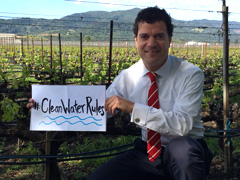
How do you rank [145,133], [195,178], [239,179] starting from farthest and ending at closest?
1. [239,179]
2. [145,133]
3. [195,178]

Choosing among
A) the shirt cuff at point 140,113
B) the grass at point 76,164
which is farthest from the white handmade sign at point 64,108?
the grass at point 76,164

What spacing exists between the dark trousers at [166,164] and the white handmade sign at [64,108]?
1.03 ft

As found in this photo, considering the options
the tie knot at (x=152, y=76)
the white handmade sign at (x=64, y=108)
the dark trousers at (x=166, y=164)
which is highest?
the tie knot at (x=152, y=76)

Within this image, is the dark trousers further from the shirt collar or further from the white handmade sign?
the shirt collar

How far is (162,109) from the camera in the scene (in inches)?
77.7

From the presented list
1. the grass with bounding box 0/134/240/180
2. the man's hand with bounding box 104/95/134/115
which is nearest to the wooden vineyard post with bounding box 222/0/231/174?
the grass with bounding box 0/134/240/180

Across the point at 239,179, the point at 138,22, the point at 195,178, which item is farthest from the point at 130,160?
the point at 239,179

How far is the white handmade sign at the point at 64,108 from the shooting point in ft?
6.63

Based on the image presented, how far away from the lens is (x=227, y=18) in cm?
305

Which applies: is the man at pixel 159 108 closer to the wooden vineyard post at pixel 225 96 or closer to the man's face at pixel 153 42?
the man's face at pixel 153 42

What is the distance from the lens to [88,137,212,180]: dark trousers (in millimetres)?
1667

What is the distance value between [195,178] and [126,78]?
2.67 feet

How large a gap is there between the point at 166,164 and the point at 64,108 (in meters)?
0.74

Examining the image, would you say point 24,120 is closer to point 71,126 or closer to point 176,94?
point 71,126
